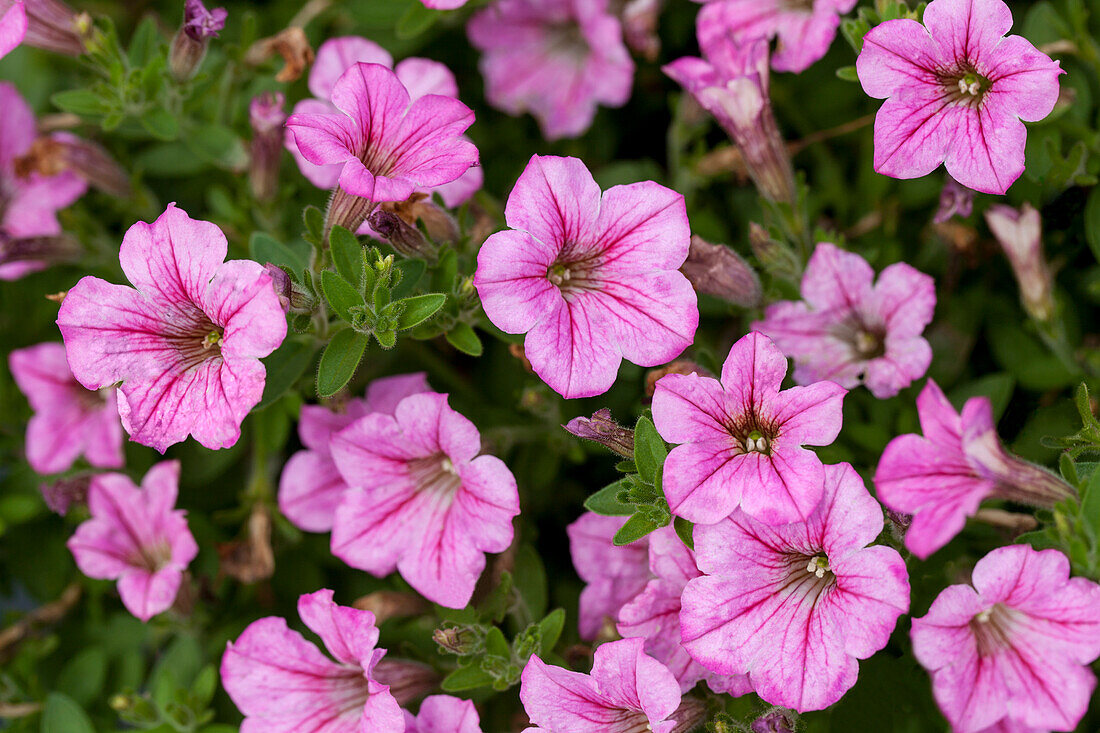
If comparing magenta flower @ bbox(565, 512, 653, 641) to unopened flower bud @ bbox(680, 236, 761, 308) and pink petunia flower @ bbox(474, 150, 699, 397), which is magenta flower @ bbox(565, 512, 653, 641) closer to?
pink petunia flower @ bbox(474, 150, 699, 397)

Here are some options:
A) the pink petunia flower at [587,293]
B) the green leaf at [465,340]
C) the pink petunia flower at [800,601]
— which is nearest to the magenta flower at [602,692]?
the pink petunia flower at [800,601]

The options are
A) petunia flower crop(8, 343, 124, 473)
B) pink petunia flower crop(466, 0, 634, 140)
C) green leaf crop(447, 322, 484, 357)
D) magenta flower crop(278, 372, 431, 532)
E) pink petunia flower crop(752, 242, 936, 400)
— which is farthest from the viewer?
pink petunia flower crop(466, 0, 634, 140)

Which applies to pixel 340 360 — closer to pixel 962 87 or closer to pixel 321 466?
pixel 321 466

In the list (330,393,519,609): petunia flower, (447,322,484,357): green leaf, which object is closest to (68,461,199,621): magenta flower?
(330,393,519,609): petunia flower

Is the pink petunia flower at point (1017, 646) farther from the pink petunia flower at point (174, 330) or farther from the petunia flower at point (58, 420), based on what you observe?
the petunia flower at point (58, 420)

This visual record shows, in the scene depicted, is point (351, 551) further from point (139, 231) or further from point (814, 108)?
point (814, 108)
